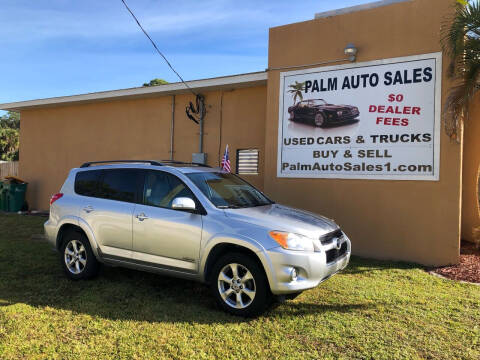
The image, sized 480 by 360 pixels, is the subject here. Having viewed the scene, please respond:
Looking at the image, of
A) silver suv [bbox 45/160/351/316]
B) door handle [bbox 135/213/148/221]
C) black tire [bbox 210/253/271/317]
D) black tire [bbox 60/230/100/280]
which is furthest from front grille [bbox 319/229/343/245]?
black tire [bbox 60/230/100/280]

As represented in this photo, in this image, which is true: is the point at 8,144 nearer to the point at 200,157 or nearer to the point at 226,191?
the point at 200,157

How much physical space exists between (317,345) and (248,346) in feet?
2.17

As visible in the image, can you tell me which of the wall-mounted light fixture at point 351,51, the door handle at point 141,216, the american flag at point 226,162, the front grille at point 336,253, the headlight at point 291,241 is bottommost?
the front grille at point 336,253

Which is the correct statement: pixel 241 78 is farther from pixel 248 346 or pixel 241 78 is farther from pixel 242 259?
pixel 248 346

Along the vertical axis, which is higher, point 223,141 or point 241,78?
point 241,78

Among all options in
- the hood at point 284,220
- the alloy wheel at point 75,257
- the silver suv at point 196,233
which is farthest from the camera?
the alloy wheel at point 75,257

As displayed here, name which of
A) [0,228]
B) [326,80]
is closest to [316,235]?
[326,80]

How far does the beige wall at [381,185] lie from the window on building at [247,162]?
0.93 metres

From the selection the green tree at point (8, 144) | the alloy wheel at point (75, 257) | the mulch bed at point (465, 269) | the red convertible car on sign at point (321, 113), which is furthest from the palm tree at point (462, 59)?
the green tree at point (8, 144)

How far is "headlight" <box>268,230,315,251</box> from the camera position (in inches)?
171

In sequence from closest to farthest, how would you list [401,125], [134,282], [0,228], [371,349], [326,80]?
[371,349] → [134,282] → [401,125] → [326,80] → [0,228]

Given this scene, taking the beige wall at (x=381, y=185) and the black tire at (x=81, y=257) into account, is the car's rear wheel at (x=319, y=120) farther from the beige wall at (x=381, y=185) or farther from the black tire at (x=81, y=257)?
the black tire at (x=81, y=257)

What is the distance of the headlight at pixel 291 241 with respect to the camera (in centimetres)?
434

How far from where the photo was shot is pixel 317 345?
3881mm
